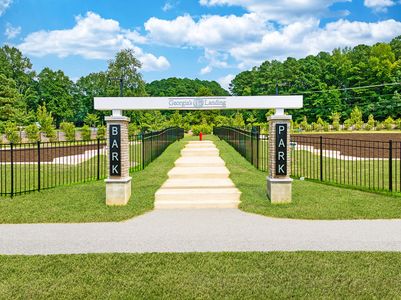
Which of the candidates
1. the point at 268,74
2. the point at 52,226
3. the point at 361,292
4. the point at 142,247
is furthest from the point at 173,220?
the point at 268,74

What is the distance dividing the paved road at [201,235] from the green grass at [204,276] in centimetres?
45

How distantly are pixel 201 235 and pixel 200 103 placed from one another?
3529mm

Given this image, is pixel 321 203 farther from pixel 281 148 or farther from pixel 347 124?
pixel 347 124

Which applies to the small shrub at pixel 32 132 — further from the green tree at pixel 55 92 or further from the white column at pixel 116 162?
the green tree at pixel 55 92

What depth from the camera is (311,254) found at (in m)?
5.85

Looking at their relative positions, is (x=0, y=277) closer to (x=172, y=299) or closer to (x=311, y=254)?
(x=172, y=299)

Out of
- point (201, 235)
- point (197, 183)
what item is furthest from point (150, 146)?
point (201, 235)

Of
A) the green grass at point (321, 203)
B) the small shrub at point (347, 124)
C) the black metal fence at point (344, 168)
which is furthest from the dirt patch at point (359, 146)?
the small shrub at point (347, 124)

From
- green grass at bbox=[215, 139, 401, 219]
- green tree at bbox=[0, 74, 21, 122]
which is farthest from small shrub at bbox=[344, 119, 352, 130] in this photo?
green grass at bbox=[215, 139, 401, 219]

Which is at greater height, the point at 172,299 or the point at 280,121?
the point at 280,121

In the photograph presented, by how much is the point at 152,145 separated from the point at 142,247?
11204 millimetres

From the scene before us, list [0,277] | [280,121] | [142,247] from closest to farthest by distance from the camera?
[0,277]
[142,247]
[280,121]

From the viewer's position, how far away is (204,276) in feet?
16.6

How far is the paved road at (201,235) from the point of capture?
6.31m
